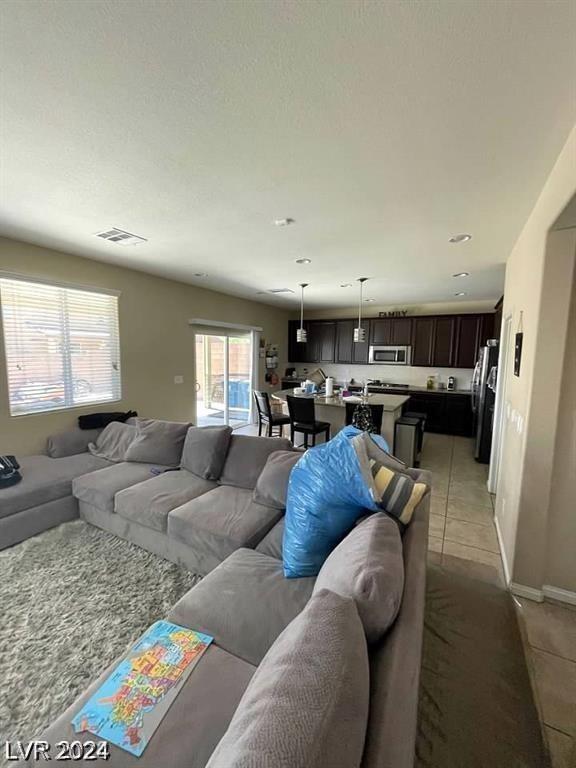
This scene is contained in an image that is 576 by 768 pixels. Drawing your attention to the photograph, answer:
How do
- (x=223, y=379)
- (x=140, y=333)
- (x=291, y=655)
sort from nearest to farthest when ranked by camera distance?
(x=291, y=655), (x=140, y=333), (x=223, y=379)

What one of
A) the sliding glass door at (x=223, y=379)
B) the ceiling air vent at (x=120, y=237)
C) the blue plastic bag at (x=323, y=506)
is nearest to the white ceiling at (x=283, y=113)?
the ceiling air vent at (x=120, y=237)

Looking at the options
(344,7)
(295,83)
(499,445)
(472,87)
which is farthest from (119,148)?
(499,445)

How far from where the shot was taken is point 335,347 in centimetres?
738

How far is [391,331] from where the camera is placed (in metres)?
6.77

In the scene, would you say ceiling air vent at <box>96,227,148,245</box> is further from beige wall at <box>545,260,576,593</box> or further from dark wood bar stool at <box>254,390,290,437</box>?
beige wall at <box>545,260,576,593</box>

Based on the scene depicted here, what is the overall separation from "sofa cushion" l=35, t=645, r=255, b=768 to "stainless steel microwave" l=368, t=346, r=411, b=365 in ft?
20.4

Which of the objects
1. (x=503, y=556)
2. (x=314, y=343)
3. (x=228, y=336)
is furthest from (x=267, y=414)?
(x=503, y=556)

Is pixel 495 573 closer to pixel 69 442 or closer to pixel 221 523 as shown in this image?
pixel 221 523

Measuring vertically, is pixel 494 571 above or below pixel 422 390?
below

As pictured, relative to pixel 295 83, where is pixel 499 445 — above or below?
below

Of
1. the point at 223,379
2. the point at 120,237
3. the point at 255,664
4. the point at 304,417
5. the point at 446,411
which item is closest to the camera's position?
the point at 255,664

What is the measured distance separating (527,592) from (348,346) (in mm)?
5608

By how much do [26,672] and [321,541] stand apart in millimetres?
1551

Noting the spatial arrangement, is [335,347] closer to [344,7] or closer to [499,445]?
[499,445]
